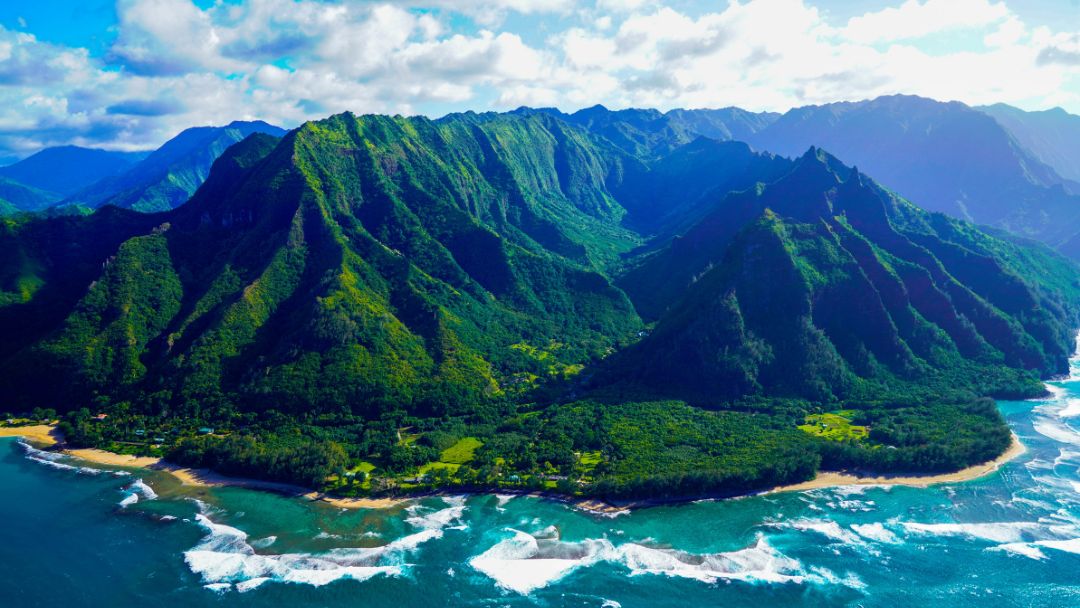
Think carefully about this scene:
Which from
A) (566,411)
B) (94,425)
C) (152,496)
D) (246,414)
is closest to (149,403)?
(94,425)

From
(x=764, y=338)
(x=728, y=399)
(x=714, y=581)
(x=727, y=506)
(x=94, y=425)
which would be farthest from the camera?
(x=764, y=338)

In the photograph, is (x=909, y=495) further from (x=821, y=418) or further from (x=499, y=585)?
(x=499, y=585)

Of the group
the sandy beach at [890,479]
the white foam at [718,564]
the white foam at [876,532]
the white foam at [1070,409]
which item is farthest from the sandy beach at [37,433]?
the white foam at [1070,409]

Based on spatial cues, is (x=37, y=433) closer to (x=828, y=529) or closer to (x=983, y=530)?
(x=828, y=529)

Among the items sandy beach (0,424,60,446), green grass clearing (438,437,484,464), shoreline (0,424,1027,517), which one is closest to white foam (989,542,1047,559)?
shoreline (0,424,1027,517)

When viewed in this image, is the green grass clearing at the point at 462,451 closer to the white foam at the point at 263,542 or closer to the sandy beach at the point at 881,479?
the sandy beach at the point at 881,479

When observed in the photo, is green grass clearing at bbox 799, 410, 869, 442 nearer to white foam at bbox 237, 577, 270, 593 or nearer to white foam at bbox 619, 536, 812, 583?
white foam at bbox 619, 536, 812, 583

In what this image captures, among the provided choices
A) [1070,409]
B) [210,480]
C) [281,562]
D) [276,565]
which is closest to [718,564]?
[281,562]
